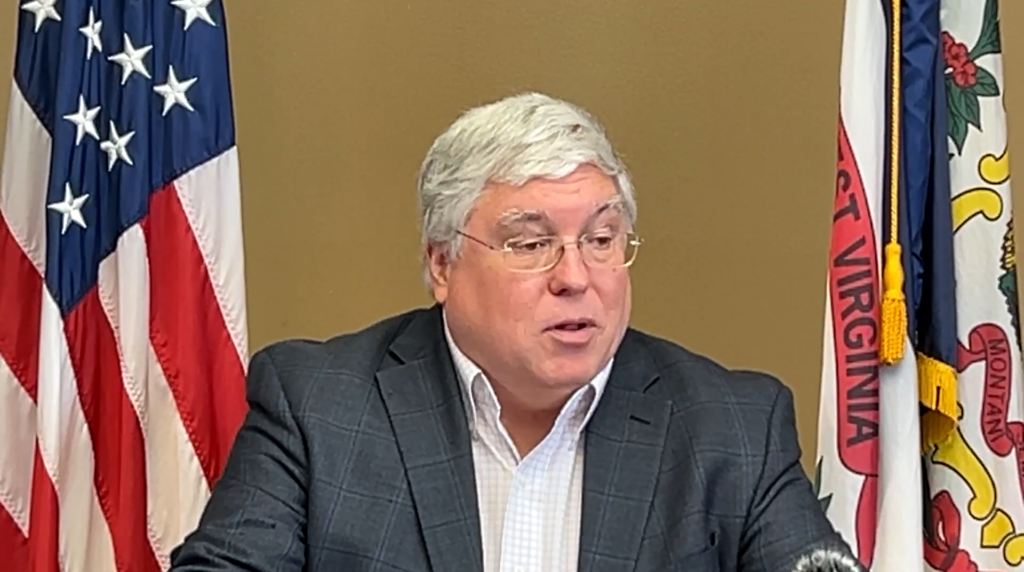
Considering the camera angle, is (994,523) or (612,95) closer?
(994,523)

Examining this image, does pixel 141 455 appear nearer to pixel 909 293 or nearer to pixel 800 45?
pixel 909 293

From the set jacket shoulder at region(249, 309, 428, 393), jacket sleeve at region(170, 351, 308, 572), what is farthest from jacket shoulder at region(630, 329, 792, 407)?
jacket sleeve at region(170, 351, 308, 572)

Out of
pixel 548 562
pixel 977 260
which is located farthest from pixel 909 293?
pixel 548 562

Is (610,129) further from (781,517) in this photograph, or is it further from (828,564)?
(828,564)

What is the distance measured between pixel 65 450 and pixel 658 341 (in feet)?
3.15

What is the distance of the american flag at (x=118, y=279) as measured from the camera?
2.03 metres

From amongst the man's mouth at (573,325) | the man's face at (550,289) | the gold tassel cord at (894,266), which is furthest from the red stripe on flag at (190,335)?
the gold tassel cord at (894,266)

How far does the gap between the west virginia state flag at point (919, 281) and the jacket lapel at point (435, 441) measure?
57cm

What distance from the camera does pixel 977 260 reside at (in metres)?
1.91

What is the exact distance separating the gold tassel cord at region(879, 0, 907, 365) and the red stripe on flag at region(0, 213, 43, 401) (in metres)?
1.32

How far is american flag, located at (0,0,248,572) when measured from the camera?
2.03 metres

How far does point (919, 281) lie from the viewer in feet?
6.30

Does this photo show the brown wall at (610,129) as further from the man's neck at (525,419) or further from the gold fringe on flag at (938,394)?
the man's neck at (525,419)

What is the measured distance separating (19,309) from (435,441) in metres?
0.82
